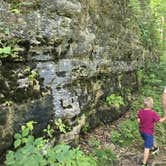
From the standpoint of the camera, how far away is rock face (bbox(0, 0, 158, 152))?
571 centimetres

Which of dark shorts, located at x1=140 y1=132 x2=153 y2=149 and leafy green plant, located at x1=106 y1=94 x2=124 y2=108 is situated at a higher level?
leafy green plant, located at x1=106 y1=94 x2=124 y2=108

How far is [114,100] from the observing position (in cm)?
951

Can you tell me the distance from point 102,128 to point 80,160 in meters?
2.60

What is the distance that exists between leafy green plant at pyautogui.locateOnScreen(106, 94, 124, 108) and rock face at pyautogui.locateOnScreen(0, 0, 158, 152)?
153 millimetres

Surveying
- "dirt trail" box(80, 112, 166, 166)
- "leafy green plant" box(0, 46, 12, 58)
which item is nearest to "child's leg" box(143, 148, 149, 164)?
"dirt trail" box(80, 112, 166, 166)

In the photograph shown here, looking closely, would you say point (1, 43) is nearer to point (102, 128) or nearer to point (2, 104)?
point (2, 104)

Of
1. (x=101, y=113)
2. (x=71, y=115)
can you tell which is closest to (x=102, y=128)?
(x=101, y=113)

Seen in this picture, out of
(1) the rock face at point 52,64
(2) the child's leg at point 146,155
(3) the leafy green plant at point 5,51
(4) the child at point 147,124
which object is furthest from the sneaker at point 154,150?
(3) the leafy green plant at point 5,51

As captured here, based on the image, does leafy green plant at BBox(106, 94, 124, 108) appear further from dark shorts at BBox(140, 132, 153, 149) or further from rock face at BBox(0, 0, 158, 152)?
dark shorts at BBox(140, 132, 153, 149)

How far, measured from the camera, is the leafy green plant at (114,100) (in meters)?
9.33

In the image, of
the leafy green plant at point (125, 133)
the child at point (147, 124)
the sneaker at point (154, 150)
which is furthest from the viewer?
the leafy green plant at point (125, 133)

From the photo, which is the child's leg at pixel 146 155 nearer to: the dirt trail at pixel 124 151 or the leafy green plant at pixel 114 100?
the dirt trail at pixel 124 151

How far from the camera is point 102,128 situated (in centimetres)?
895

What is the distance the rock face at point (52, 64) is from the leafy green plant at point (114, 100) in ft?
0.50
